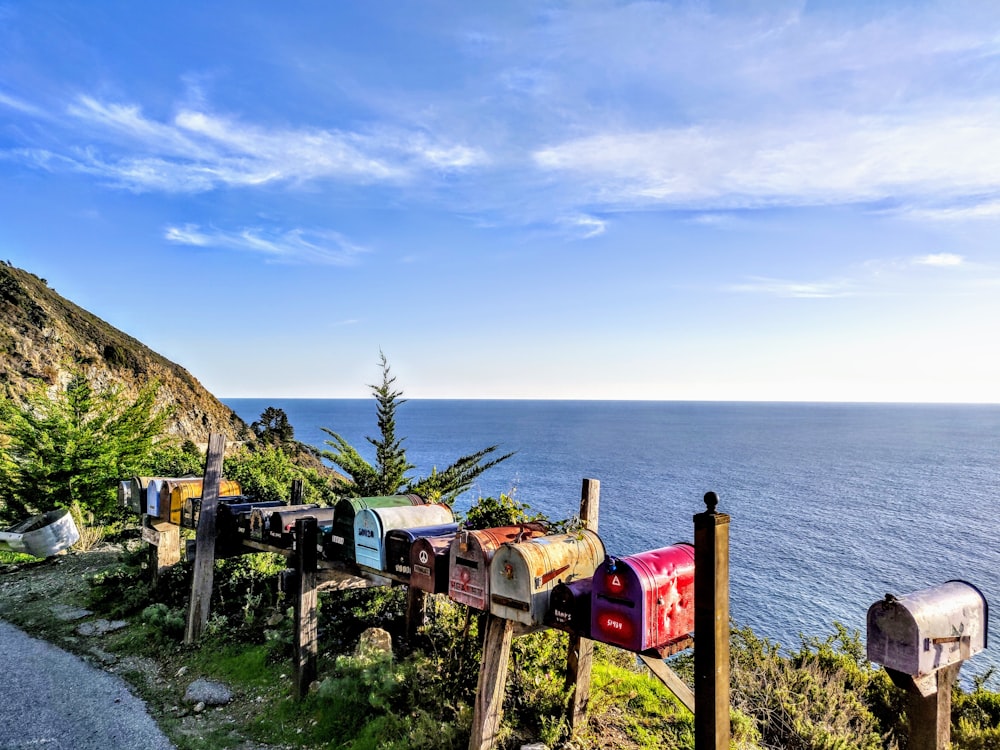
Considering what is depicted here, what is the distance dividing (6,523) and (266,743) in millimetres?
10447

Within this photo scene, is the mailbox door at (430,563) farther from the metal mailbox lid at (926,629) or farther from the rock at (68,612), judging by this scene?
the rock at (68,612)

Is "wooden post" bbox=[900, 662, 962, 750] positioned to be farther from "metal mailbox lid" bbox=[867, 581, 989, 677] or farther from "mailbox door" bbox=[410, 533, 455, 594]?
"mailbox door" bbox=[410, 533, 455, 594]

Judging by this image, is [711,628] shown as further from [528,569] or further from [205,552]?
[205,552]

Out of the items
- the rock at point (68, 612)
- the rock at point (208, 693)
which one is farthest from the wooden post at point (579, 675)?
the rock at point (68, 612)

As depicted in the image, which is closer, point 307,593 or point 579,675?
point 579,675

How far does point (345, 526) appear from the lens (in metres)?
7.19

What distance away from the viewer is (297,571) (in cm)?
750

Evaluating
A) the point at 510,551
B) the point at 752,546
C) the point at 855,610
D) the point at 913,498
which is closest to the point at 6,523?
the point at 510,551

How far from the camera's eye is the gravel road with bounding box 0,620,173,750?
257 inches

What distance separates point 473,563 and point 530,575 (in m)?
0.73

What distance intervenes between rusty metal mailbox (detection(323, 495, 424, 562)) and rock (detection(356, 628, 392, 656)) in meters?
1.13

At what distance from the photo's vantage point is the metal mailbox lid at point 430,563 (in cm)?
593

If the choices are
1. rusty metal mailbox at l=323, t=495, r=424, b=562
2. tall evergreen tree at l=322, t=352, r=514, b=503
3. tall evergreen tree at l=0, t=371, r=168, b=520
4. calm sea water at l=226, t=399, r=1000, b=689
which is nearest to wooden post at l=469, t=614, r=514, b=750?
calm sea water at l=226, t=399, r=1000, b=689

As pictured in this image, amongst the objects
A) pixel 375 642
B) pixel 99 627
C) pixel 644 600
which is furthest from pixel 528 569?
pixel 99 627
